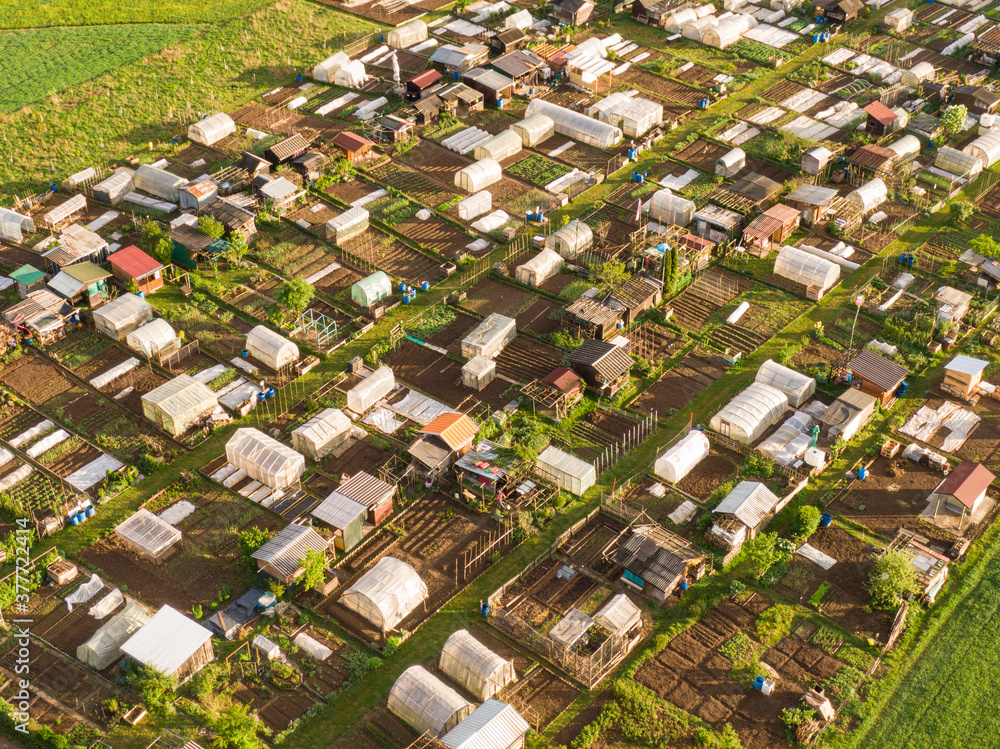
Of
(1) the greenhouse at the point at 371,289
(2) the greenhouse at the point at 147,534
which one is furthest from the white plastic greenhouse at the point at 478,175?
(2) the greenhouse at the point at 147,534

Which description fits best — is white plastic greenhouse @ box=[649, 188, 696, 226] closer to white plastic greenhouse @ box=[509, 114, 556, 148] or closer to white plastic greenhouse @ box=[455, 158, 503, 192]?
white plastic greenhouse @ box=[455, 158, 503, 192]

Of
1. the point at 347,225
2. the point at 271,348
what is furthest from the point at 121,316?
the point at 347,225

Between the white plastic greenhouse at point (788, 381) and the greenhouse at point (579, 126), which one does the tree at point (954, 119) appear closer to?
the greenhouse at point (579, 126)

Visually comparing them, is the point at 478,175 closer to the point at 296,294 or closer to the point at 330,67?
the point at 296,294

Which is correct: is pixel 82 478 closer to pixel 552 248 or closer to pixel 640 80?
pixel 552 248

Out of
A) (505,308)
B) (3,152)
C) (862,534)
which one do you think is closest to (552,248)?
(505,308)
